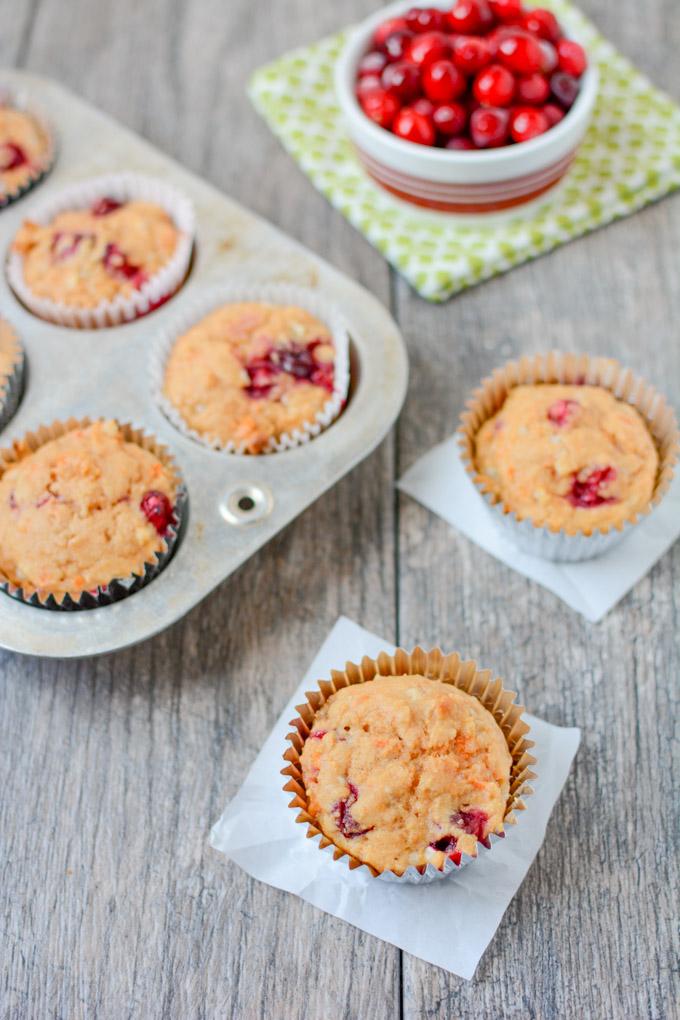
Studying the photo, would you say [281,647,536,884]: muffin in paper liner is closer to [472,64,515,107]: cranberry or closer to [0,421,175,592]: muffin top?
[0,421,175,592]: muffin top

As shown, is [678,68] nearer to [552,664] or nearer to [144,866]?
[552,664]

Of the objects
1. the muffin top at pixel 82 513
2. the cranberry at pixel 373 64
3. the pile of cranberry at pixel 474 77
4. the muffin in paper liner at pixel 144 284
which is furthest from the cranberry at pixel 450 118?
the muffin top at pixel 82 513

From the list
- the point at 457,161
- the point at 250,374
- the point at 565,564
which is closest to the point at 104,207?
the point at 250,374

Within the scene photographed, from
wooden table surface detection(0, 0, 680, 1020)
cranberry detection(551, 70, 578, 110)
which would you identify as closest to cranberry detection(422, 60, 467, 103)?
cranberry detection(551, 70, 578, 110)

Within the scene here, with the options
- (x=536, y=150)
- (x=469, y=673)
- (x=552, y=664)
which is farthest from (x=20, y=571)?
(x=536, y=150)

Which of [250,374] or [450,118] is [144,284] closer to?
[250,374]

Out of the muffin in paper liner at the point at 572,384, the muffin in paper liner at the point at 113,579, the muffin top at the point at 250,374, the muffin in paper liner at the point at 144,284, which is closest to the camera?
the muffin in paper liner at the point at 113,579

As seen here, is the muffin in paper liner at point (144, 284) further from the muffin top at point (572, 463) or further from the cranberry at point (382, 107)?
the muffin top at point (572, 463)
